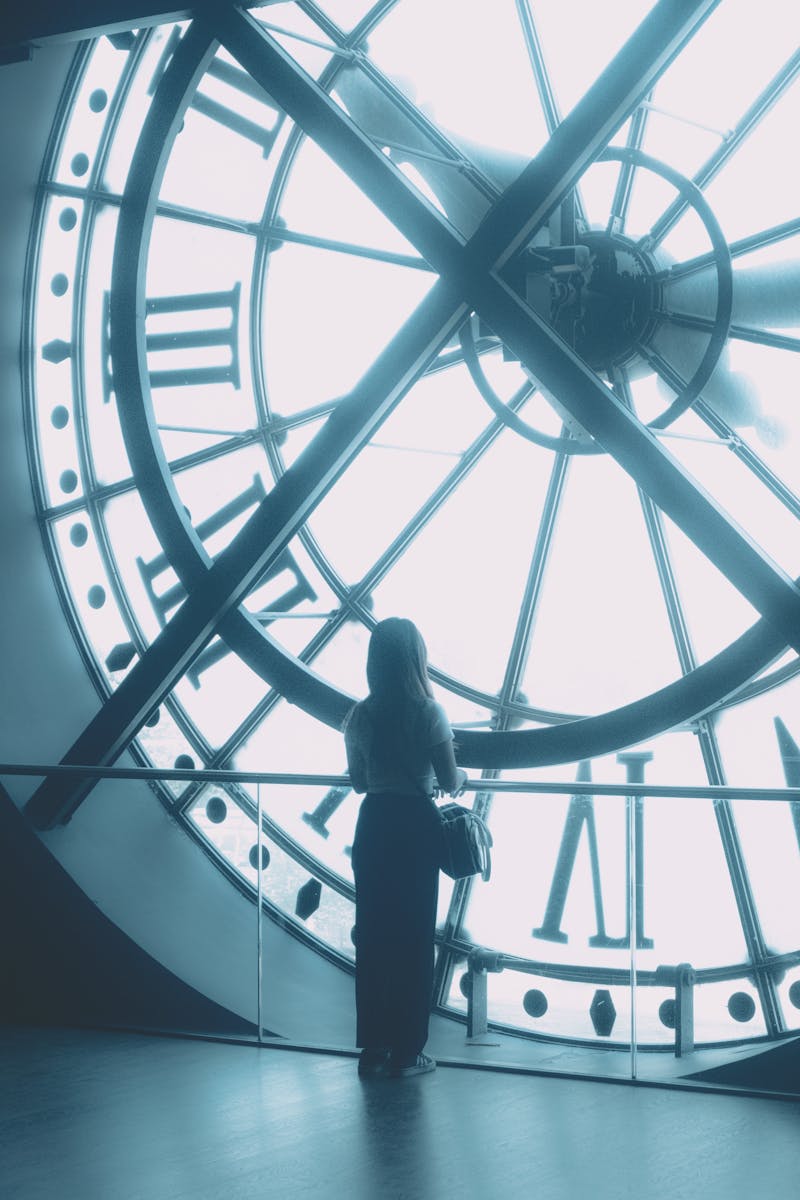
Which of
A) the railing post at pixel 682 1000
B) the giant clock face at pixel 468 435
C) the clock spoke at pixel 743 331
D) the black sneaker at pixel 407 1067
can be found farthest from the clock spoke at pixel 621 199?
the black sneaker at pixel 407 1067

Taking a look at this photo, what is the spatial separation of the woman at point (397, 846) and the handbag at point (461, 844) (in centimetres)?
3

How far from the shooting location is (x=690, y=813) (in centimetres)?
408

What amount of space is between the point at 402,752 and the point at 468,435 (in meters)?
1.94

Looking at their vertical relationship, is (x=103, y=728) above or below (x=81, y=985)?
above

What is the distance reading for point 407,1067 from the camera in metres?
3.98

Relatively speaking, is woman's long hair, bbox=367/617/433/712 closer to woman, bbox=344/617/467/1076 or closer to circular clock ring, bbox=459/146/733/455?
woman, bbox=344/617/467/1076

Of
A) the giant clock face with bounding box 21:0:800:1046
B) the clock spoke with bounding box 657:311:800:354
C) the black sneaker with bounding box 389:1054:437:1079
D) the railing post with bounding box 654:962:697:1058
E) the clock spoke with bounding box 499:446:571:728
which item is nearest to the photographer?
the black sneaker with bounding box 389:1054:437:1079

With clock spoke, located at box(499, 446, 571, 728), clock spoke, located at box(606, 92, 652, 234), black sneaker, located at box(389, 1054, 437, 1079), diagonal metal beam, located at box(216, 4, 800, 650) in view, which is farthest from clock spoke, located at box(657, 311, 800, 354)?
black sneaker, located at box(389, 1054, 437, 1079)

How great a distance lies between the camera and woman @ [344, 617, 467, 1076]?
391cm

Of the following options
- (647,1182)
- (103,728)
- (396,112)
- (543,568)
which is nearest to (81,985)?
(103,728)

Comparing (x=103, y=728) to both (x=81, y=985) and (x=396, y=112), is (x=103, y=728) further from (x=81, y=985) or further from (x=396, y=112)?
(x=396, y=112)

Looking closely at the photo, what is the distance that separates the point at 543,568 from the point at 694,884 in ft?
5.10

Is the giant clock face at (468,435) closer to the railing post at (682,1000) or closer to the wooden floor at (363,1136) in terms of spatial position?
the railing post at (682,1000)

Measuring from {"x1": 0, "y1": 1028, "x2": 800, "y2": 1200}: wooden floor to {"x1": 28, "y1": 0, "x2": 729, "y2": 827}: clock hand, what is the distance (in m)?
1.32
